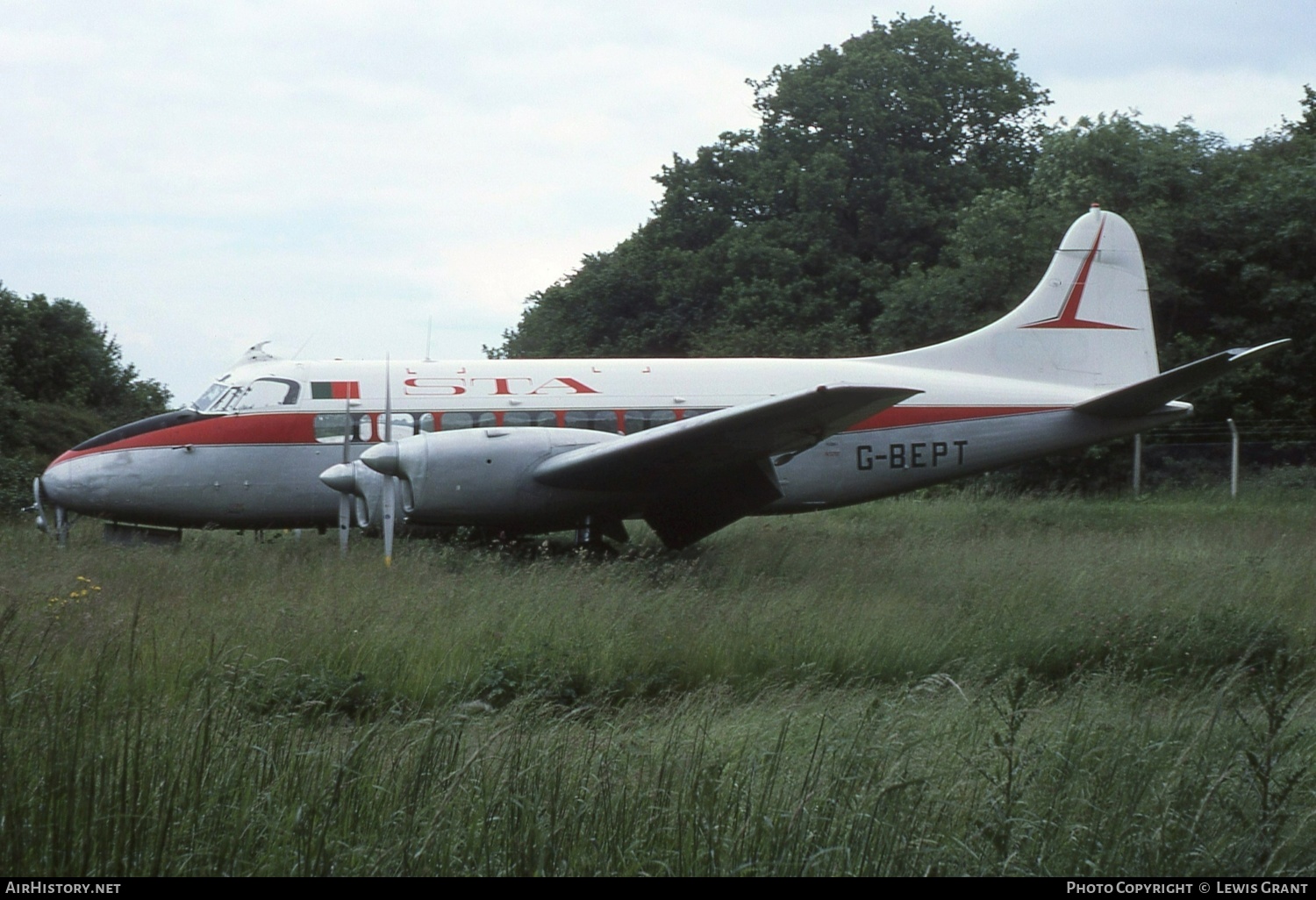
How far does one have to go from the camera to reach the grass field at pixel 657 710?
11.0 feet

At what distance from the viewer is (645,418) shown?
38.7ft

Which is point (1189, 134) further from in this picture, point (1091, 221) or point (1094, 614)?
point (1094, 614)

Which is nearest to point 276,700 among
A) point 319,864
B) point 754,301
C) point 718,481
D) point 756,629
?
point 319,864

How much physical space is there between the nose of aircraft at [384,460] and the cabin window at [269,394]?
240 centimetres

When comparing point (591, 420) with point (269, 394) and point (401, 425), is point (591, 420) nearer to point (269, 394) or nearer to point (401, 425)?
point (401, 425)

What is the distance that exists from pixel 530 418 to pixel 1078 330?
22.6 feet

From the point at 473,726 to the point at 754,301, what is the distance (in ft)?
78.6

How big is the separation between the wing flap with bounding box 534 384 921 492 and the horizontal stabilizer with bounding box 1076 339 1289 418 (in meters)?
3.39

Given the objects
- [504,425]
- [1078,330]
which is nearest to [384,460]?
[504,425]

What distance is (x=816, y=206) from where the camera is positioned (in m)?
31.4

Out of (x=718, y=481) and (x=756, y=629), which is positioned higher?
(x=718, y=481)

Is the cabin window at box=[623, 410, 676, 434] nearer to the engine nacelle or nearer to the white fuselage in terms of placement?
the white fuselage

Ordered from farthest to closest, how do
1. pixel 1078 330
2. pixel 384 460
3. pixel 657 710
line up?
1. pixel 1078 330
2. pixel 384 460
3. pixel 657 710

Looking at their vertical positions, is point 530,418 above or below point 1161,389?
below
